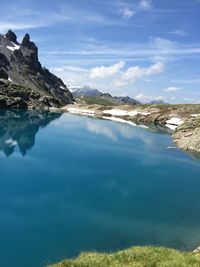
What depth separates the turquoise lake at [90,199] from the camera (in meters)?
42.1

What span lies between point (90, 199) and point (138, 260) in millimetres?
33581

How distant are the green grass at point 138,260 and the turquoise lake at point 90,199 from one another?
11475 millimetres

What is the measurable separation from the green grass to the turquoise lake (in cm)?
1148

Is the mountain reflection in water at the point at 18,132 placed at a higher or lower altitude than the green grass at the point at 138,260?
lower

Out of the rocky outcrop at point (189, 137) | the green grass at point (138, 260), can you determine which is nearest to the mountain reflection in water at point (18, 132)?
the rocky outcrop at point (189, 137)

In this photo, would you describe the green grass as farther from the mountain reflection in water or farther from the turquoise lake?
the mountain reflection in water

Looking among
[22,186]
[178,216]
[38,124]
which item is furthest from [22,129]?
[178,216]

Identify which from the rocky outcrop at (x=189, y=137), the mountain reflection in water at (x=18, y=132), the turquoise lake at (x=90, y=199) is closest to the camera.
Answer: the turquoise lake at (x=90, y=199)

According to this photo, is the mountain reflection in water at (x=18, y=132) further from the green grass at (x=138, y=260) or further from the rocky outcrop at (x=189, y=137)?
the green grass at (x=138, y=260)

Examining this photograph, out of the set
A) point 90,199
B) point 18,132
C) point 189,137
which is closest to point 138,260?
point 90,199

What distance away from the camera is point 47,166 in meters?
83.9

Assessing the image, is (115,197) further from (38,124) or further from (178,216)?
(38,124)

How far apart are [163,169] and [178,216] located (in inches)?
1359

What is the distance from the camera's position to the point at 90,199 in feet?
194
